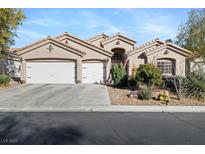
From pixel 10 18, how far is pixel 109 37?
52.5 feet

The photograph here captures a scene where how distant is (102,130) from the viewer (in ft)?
32.5

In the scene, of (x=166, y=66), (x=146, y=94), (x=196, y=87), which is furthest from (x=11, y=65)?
(x=196, y=87)

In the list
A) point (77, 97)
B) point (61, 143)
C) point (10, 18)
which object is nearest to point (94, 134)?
point (61, 143)

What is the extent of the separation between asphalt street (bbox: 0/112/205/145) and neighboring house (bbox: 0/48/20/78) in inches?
811

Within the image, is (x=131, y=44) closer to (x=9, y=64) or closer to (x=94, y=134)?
(x=9, y=64)

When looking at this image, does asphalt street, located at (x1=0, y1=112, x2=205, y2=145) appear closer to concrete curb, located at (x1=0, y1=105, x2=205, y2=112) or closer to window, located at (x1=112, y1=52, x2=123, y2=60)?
concrete curb, located at (x1=0, y1=105, x2=205, y2=112)

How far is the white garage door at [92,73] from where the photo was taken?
30769 mm

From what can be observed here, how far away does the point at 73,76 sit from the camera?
30.2 metres

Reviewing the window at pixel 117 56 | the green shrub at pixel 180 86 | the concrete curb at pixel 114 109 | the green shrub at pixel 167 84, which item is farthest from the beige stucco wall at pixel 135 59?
the concrete curb at pixel 114 109

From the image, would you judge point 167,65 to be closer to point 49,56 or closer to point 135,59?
point 135,59

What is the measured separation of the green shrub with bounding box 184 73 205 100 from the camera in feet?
61.5

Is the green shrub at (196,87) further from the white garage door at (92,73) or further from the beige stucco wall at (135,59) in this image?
the beige stucco wall at (135,59)

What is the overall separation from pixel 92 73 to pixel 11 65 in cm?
851

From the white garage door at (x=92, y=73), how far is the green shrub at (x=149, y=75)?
347 inches
